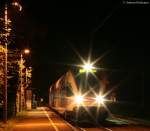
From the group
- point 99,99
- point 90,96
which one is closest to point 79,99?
point 90,96

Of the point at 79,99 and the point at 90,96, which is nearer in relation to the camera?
the point at 79,99

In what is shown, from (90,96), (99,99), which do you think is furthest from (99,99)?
(90,96)

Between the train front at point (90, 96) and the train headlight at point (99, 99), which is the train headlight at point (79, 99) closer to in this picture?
the train front at point (90, 96)

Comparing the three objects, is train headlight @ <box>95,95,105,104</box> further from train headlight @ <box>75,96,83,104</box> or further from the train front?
train headlight @ <box>75,96,83,104</box>

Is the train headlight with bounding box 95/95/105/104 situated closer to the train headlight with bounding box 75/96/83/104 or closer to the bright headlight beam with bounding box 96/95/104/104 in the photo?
the bright headlight beam with bounding box 96/95/104/104

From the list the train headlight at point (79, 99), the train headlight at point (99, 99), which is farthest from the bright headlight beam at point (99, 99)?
the train headlight at point (79, 99)

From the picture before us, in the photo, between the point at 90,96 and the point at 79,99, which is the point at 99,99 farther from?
the point at 79,99

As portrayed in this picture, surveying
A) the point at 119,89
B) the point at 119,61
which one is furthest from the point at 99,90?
the point at 119,61

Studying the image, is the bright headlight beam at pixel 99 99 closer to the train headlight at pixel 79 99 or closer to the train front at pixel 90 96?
the train front at pixel 90 96

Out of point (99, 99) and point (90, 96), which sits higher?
point (90, 96)

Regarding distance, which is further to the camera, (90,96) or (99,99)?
(90,96)

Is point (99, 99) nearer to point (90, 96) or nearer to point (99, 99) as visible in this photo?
point (99, 99)

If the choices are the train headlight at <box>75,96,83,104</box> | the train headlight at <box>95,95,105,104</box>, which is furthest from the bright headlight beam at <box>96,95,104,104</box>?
the train headlight at <box>75,96,83,104</box>

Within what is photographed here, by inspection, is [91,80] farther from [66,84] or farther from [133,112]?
[133,112]
